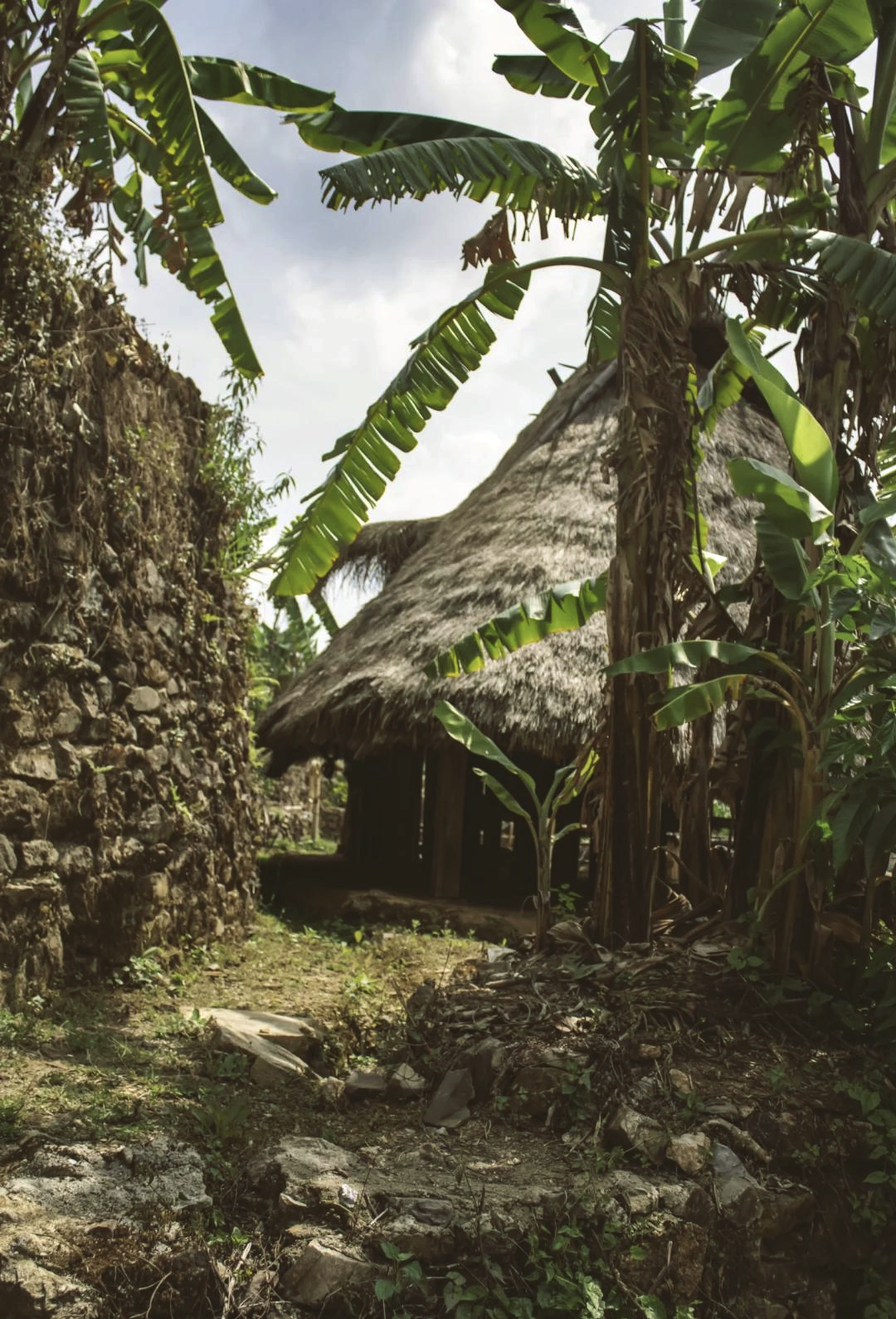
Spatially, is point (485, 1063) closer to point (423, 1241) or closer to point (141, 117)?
point (423, 1241)

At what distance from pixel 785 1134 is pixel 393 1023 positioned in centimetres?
159

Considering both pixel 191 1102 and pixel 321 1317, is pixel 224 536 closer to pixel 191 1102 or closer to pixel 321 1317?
pixel 191 1102

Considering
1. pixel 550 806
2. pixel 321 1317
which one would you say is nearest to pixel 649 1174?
pixel 321 1317

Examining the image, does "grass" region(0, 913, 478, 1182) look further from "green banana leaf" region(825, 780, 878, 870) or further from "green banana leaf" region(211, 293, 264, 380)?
"green banana leaf" region(211, 293, 264, 380)

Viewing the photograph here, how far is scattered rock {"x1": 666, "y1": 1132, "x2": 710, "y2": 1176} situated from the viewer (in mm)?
3096

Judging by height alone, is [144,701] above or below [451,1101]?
above

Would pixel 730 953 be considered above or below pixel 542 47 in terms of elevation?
below

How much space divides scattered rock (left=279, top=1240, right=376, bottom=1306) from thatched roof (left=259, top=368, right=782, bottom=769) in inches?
173

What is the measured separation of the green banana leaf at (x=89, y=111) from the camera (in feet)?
15.1

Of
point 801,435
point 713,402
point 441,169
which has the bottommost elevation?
point 801,435

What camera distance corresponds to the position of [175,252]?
5625mm

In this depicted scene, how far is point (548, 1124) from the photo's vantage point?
3.43 meters

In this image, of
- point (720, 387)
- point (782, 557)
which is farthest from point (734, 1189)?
point (720, 387)

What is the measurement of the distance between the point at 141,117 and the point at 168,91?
0.59m
